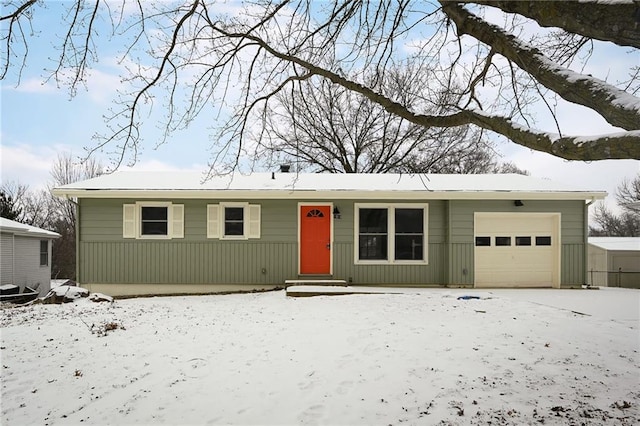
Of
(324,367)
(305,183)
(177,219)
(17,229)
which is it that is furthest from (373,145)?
(324,367)

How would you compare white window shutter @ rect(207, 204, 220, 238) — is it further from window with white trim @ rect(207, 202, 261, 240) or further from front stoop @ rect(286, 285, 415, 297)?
front stoop @ rect(286, 285, 415, 297)

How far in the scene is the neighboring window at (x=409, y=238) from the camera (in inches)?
454

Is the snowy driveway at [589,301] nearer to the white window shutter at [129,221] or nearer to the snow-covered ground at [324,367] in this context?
the snow-covered ground at [324,367]

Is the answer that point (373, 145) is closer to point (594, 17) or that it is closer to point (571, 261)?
point (571, 261)

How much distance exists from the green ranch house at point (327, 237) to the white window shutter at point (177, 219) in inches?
1.0

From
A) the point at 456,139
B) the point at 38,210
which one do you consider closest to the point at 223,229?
the point at 456,139

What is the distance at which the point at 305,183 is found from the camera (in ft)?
39.7

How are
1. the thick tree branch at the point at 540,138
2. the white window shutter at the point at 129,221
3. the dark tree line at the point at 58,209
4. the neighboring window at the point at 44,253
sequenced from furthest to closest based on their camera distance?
the dark tree line at the point at 58,209, the neighboring window at the point at 44,253, the white window shutter at the point at 129,221, the thick tree branch at the point at 540,138

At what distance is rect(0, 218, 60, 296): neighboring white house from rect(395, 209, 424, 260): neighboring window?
13.8 metres

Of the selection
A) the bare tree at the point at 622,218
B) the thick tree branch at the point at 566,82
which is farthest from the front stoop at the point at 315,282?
the bare tree at the point at 622,218

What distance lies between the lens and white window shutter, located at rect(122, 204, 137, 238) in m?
11.2

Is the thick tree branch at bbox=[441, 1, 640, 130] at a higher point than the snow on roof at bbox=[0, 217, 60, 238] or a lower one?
higher

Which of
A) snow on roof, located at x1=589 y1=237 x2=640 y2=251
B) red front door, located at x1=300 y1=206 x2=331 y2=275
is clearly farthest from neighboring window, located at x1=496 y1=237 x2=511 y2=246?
snow on roof, located at x1=589 y1=237 x2=640 y2=251

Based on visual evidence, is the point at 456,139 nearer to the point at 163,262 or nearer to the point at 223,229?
the point at 223,229
